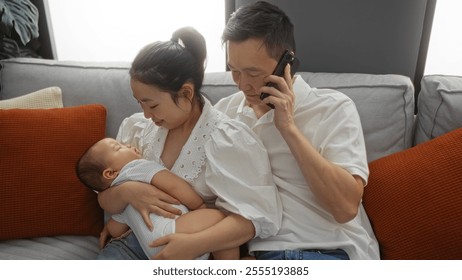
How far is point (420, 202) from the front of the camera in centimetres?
102

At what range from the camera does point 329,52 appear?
167 centimetres

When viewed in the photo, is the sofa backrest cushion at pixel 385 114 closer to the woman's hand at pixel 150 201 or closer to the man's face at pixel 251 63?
the man's face at pixel 251 63

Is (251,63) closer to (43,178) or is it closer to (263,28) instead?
(263,28)

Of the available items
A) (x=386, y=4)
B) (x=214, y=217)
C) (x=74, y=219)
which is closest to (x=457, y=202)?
(x=214, y=217)

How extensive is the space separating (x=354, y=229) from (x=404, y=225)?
13cm

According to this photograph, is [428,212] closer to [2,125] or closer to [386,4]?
[386,4]

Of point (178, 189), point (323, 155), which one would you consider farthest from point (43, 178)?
point (323, 155)

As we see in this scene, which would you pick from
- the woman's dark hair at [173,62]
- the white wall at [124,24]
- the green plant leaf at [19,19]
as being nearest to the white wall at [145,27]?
the white wall at [124,24]

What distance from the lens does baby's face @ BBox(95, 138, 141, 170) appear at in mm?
1111

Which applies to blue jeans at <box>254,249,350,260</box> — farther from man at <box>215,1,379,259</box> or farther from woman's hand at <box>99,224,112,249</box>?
woman's hand at <box>99,224,112,249</box>

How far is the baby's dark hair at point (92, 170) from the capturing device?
113cm

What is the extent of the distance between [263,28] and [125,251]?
677 millimetres

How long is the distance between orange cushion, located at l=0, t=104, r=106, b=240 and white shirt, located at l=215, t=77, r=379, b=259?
598 mm

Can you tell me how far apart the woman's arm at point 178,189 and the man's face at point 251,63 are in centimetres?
29
